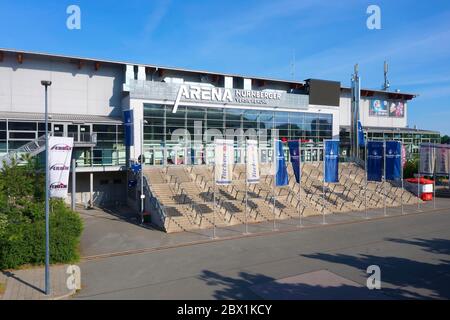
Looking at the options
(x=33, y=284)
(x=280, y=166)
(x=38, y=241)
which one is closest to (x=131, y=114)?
(x=280, y=166)

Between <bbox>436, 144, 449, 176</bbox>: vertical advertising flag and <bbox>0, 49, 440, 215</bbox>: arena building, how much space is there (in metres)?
10.2

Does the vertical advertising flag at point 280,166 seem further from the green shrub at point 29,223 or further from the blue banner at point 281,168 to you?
the green shrub at point 29,223

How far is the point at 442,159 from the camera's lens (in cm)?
2797

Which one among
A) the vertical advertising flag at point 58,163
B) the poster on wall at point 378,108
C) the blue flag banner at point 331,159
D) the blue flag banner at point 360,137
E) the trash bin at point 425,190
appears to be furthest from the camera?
the poster on wall at point 378,108

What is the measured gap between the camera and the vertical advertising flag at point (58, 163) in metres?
14.9

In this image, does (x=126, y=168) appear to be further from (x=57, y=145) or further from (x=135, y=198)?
(x=57, y=145)

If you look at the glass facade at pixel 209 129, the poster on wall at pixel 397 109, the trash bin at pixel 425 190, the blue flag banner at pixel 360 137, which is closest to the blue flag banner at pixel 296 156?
the glass facade at pixel 209 129

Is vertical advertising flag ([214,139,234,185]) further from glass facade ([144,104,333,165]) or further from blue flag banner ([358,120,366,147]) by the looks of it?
blue flag banner ([358,120,366,147])

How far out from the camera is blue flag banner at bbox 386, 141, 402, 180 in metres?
24.0

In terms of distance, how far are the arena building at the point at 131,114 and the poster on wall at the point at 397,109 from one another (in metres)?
14.6

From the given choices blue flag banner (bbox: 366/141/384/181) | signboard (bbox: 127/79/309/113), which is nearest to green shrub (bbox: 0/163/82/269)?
signboard (bbox: 127/79/309/113)

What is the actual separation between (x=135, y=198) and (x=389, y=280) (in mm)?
18114

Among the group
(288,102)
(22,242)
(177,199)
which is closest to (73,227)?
(22,242)

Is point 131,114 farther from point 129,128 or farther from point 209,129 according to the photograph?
point 209,129
